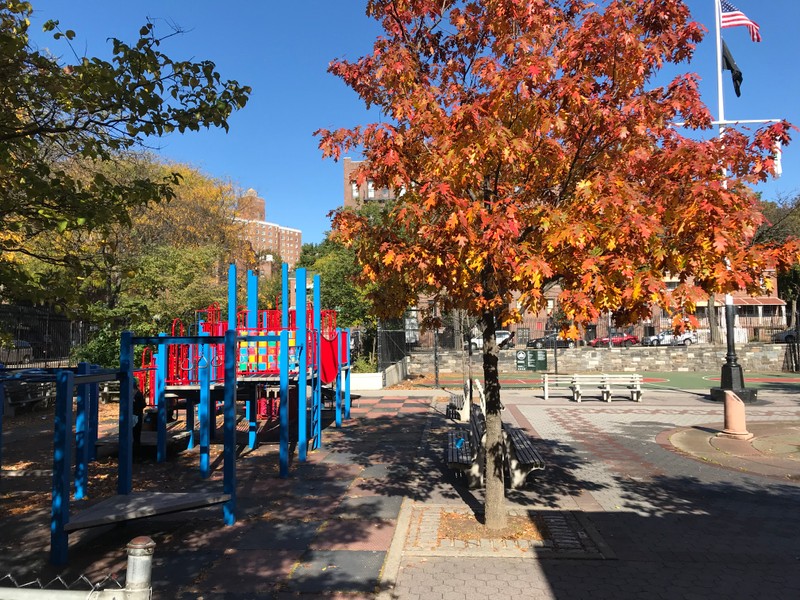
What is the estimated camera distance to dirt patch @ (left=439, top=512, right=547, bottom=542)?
5.72m

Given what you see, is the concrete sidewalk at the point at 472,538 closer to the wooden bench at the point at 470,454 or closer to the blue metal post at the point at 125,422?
the wooden bench at the point at 470,454

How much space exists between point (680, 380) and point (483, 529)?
2106 cm

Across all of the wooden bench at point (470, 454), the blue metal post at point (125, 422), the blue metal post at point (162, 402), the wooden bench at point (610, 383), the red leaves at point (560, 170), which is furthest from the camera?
the wooden bench at point (610, 383)

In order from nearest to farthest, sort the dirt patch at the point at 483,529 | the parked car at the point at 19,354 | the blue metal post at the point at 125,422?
the dirt patch at the point at 483,529, the blue metal post at the point at 125,422, the parked car at the point at 19,354

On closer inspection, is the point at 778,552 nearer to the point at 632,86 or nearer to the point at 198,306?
the point at 632,86

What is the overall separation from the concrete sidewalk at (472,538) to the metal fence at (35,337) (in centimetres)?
934

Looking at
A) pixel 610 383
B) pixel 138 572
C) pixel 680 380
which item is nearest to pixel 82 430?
pixel 138 572

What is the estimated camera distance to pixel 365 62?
21.3 ft

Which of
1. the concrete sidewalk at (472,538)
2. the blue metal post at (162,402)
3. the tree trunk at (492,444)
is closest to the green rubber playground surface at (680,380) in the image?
the concrete sidewalk at (472,538)

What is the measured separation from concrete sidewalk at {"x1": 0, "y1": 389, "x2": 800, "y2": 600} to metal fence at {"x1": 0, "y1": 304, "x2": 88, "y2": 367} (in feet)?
30.6

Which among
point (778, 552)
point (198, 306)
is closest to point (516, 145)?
point (778, 552)

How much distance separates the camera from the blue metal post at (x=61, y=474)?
5125 millimetres

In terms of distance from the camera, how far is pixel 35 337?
16688 mm

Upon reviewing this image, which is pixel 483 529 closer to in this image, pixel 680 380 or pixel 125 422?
pixel 125 422
